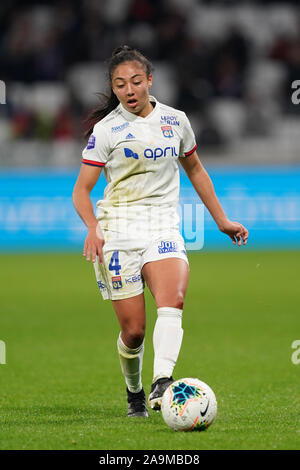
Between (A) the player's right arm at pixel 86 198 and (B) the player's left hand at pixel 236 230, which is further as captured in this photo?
(B) the player's left hand at pixel 236 230

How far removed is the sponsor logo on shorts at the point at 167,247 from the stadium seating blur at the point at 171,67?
12.4m

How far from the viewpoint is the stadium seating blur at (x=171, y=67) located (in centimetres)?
1878

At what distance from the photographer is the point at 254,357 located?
8.05 meters

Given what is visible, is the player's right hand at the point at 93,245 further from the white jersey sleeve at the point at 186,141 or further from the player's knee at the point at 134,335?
the white jersey sleeve at the point at 186,141

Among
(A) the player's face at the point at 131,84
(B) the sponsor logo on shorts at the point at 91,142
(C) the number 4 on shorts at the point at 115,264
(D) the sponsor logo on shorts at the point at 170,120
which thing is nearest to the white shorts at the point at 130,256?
(C) the number 4 on shorts at the point at 115,264

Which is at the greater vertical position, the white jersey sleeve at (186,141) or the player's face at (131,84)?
the player's face at (131,84)

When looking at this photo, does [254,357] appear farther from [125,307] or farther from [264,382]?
[125,307]

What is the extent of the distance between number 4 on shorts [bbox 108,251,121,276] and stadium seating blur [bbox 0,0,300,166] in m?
12.4

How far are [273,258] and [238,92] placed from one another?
6.04 m

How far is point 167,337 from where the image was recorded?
508cm

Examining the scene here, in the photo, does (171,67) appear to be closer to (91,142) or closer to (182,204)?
(182,204)

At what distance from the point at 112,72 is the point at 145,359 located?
3453mm
